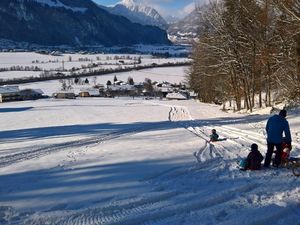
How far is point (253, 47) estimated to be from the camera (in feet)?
130

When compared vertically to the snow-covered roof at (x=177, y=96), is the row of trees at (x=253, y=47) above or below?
above

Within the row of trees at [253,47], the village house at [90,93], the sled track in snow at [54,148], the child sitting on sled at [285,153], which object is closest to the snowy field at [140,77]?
the village house at [90,93]

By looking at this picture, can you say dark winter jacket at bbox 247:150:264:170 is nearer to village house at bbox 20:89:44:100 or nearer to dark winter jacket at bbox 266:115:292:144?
dark winter jacket at bbox 266:115:292:144

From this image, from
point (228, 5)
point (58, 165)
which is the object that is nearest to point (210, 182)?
point (58, 165)

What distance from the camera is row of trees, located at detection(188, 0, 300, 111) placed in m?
30.8

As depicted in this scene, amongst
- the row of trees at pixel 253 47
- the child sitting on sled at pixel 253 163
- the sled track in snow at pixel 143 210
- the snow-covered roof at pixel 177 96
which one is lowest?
the sled track in snow at pixel 143 210

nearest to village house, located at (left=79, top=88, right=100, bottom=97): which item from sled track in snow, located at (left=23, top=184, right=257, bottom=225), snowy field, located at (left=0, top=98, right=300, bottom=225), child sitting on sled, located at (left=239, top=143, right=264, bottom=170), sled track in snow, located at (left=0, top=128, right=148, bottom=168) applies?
sled track in snow, located at (left=0, top=128, right=148, bottom=168)

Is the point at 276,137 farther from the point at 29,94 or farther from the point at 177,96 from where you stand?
the point at 29,94

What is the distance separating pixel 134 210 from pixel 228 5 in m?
37.4

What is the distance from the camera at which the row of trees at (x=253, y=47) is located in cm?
3080

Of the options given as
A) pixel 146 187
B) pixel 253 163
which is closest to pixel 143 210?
pixel 146 187

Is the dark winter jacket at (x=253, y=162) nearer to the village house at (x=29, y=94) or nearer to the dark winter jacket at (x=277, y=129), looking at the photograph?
the dark winter jacket at (x=277, y=129)

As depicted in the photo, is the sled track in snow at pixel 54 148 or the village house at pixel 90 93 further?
the village house at pixel 90 93

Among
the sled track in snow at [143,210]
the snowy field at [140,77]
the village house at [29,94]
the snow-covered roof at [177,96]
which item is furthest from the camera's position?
the snowy field at [140,77]
